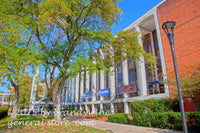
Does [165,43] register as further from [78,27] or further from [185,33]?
[78,27]

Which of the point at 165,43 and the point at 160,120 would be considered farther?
the point at 165,43

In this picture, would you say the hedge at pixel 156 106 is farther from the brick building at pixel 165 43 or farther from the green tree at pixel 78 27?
the green tree at pixel 78 27

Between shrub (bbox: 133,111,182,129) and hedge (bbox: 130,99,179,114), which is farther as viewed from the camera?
hedge (bbox: 130,99,179,114)

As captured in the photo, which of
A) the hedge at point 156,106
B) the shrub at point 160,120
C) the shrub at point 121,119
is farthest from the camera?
the shrub at point 121,119

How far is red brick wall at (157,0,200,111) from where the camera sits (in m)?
13.0

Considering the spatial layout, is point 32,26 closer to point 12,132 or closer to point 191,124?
point 12,132

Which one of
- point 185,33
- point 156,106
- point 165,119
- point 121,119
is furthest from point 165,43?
point 121,119

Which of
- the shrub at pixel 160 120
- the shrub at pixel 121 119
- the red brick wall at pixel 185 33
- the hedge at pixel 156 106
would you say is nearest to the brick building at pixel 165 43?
the red brick wall at pixel 185 33

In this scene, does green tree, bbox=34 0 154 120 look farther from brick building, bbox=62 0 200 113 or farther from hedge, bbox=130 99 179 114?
hedge, bbox=130 99 179 114

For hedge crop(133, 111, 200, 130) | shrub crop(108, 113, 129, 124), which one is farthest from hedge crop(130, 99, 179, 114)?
shrub crop(108, 113, 129, 124)

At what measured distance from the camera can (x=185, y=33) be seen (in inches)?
547

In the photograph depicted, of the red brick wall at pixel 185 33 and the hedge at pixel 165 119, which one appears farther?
the red brick wall at pixel 185 33

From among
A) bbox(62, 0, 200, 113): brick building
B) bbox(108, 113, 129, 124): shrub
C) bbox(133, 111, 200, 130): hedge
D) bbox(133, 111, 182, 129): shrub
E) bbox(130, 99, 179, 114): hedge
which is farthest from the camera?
bbox(62, 0, 200, 113): brick building

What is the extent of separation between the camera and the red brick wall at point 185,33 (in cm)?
1296
